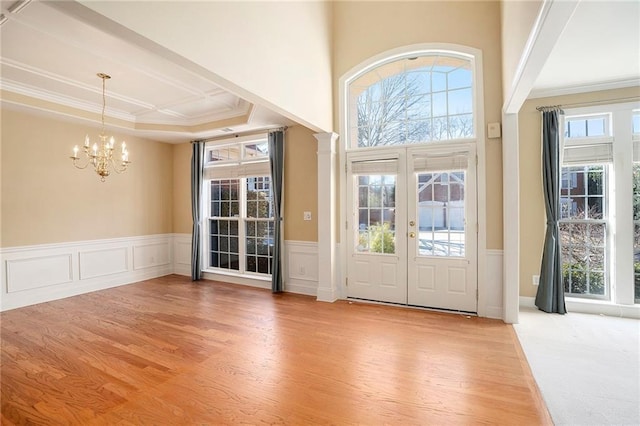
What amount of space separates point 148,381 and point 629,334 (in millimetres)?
4828

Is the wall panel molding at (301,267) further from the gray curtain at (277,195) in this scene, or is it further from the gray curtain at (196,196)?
the gray curtain at (196,196)

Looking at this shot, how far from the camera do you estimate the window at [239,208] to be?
18.3 feet

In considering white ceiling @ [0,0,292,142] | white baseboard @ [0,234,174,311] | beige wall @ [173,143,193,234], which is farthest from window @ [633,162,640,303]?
white baseboard @ [0,234,174,311]

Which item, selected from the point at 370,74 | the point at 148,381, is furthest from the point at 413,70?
the point at 148,381

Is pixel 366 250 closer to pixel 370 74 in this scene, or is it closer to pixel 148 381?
pixel 370 74

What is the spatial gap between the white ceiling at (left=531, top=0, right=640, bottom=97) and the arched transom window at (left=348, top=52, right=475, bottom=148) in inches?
38.1

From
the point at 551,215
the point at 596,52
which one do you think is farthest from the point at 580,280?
the point at 596,52

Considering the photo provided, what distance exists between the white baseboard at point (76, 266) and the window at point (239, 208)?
1.15 meters

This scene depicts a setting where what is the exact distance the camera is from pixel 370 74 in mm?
4637

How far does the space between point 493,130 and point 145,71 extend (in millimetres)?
4275

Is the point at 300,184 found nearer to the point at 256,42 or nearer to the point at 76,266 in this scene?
the point at 256,42

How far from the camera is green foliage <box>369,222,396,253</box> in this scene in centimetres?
442

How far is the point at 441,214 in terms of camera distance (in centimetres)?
412

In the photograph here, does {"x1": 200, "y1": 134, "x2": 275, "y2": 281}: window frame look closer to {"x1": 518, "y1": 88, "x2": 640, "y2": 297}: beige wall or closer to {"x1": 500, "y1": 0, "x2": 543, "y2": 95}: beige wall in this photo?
{"x1": 500, "y1": 0, "x2": 543, "y2": 95}: beige wall
